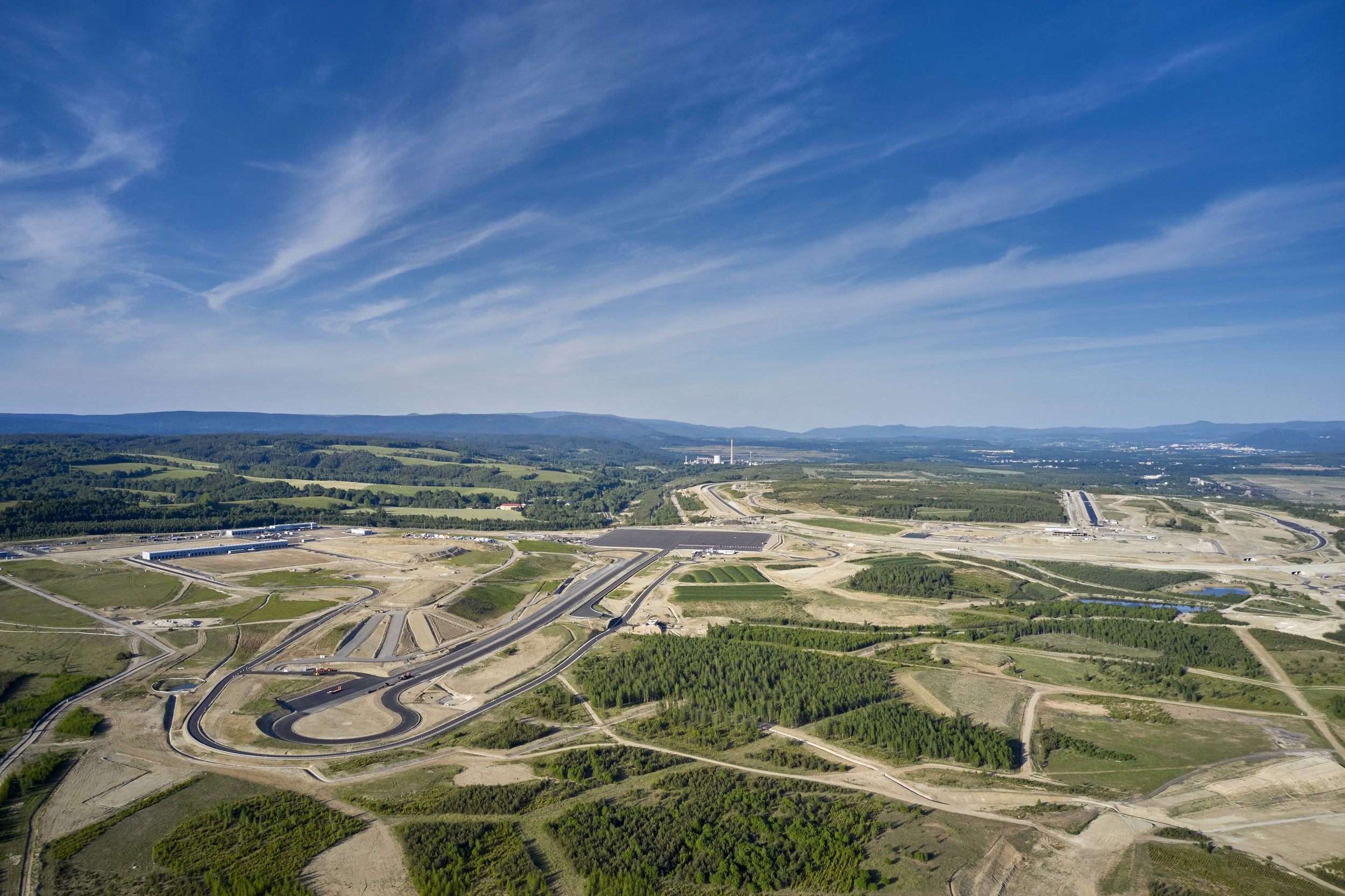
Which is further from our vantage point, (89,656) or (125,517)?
(125,517)

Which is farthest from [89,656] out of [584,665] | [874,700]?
[874,700]

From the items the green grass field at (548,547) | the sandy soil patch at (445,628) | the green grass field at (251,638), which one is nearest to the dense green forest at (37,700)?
the green grass field at (251,638)

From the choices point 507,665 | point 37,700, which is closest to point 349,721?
point 507,665

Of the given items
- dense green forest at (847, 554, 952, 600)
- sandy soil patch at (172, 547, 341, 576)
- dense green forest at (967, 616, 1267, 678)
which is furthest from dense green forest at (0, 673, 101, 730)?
dense green forest at (847, 554, 952, 600)

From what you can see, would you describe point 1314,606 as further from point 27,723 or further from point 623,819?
point 27,723

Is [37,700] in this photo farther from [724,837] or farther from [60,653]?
[724,837]

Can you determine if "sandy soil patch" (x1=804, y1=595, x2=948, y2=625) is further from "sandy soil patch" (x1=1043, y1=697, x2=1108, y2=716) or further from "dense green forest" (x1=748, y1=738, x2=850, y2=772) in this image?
"dense green forest" (x1=748, y1=738, x2=850, y2=772)
